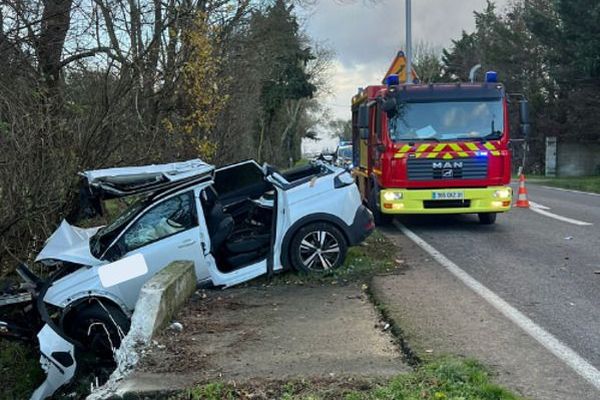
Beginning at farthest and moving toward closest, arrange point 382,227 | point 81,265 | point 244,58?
point 244,58
point 382,227
point 81,265

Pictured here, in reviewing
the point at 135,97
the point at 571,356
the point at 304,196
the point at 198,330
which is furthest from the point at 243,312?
the point at 135,97

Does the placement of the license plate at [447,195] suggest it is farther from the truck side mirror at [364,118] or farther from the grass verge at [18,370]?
the grass verge at [18,370]

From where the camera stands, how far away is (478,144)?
38.5ft

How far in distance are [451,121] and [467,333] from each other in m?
6.79

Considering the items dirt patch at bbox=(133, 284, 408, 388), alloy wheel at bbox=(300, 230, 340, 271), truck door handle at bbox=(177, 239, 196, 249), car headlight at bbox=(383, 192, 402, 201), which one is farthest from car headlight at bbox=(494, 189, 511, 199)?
truck door handle at bbox=(177, 239, 196, 249)

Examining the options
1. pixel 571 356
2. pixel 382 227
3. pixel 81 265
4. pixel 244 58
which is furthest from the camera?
pixel 244 58

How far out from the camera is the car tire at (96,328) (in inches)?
273

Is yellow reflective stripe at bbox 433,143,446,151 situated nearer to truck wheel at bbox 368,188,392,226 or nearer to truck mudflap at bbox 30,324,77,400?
truck wheel at bbox 368,188,392,226

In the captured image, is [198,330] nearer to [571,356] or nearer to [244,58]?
[571,356]

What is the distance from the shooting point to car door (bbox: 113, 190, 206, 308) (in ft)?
25.0

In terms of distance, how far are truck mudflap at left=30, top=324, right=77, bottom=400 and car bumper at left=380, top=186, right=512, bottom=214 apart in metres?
7.01

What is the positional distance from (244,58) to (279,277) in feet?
36.9

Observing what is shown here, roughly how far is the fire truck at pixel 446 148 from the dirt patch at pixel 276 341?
15.0 feet

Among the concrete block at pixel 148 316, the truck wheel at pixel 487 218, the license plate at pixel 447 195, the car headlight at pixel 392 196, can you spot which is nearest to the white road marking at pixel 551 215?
the truck wheel at pixel 487 218
